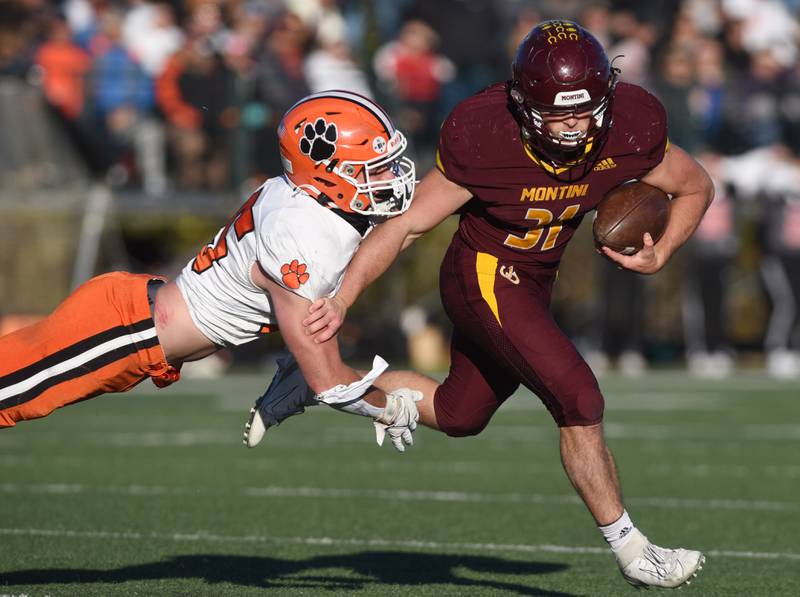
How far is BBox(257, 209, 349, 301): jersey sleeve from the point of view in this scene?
4.49 m

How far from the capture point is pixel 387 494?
709 centimetres

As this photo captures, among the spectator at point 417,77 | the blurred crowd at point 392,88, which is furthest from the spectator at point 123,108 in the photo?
the spectator at point 417,77

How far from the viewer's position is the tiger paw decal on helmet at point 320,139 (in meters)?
4.64

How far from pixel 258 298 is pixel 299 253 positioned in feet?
0.92

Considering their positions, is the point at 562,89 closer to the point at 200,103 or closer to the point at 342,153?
the point at 342,153

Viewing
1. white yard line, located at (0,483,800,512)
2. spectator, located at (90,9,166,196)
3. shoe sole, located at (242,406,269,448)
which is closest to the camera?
shoe sole, located at (242,406,269,448)

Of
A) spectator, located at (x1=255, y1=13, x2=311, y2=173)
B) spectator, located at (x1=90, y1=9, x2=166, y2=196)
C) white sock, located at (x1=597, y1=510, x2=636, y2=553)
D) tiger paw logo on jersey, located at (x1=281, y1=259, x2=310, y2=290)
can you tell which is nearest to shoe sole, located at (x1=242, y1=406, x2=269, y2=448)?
tiger paw logo on jersey, located at (x1=281, y1=259, x2=310, y2=290)

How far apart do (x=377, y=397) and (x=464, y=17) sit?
9.71 metres

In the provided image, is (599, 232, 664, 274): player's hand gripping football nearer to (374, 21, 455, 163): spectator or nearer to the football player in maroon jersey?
the football player in maroon jersey

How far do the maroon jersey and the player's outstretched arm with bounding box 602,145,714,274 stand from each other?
0.08 m

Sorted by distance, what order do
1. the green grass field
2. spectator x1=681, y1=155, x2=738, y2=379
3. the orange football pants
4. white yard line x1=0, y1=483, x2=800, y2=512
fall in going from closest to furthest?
the orange football pants < the green grass field < white yard line x1=0, y1=483, x2=800, y2=512 < spectator x1=681, y1=155, x2=738, y2=379

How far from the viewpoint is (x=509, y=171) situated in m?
4.90

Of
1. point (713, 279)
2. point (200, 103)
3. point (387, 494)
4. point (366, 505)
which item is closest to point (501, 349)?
point (366, 505)

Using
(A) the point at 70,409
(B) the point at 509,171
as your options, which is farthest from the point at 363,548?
(A) the point at 70,409
